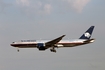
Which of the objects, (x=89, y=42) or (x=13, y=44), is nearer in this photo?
(x=89, y=42)

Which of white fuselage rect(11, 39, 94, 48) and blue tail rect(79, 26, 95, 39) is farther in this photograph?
blue tail rect(79, 26, 95, 39)

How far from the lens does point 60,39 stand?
96.0m

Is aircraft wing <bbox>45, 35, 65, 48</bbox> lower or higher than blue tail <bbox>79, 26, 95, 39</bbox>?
lower

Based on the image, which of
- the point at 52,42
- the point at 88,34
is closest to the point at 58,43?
the point at 52,42

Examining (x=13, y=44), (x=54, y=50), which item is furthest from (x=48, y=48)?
(x=13, y=44)

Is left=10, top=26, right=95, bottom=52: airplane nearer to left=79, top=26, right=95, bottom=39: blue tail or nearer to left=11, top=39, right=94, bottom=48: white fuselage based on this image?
left=11, top=39, right=94, bottom=48: white fuselage

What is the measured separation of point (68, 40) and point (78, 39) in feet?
14.3

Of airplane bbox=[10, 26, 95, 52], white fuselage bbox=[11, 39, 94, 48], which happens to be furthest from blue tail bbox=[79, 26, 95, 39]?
white fuselage bbox=[11, 39, 94, 48]

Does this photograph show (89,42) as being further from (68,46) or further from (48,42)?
(48,42)

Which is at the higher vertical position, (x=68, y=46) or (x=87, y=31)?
(x=87, y=31)

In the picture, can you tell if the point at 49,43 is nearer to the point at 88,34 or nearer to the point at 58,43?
the point at 58,43

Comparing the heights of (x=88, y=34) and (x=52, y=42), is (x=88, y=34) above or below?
above

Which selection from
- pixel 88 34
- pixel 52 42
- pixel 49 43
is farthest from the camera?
pixel 88 34

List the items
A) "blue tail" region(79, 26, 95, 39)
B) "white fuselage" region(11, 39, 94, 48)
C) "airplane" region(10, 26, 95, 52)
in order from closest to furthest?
"airplane" region(10, 26, 95, 52), "white fuselage" region(11, 39, 94, 48), "blue tail" region(79, 26, 95, 39)
